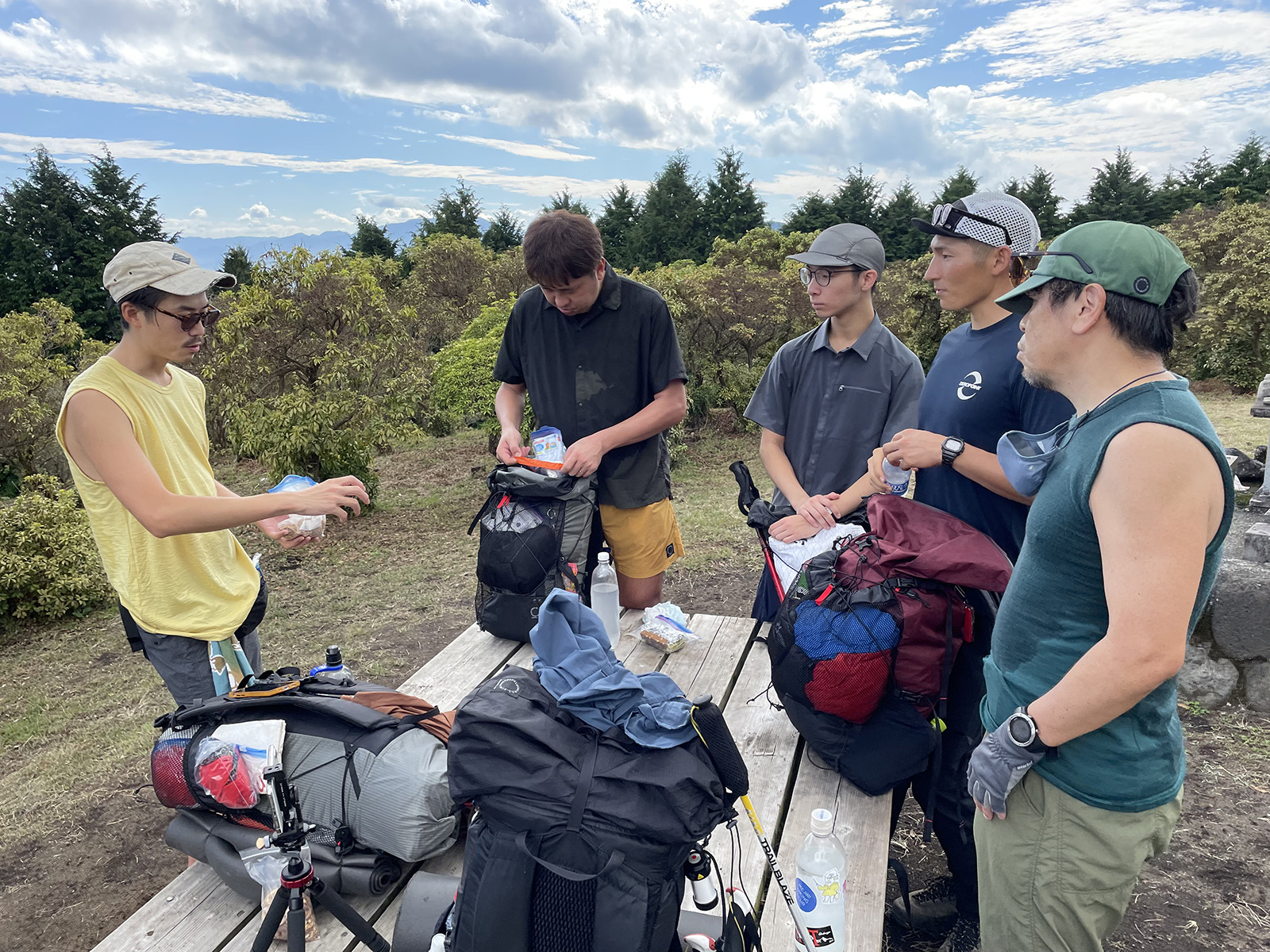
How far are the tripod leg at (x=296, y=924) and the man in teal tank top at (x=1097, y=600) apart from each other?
1.50 m

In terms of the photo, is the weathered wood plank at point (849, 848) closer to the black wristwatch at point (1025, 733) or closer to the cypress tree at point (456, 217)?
the black wristwatch at point (1025, 733)

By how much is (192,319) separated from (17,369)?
9.16 metres

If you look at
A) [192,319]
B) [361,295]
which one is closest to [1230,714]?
[192,319]

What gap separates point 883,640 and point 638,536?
1.45 meters

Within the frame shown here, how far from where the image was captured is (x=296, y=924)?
5.59 feet

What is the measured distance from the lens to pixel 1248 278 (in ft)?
45.2

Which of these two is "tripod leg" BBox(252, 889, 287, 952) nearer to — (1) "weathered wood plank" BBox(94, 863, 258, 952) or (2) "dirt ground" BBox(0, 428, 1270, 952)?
(1) "weathered wood plank" BBox(94, 863, 258, 952)

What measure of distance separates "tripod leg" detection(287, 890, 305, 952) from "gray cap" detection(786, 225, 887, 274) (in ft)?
8.69

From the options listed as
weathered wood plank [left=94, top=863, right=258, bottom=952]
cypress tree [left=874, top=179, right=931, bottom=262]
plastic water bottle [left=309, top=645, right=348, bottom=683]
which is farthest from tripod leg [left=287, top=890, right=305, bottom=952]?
cypress tree [left=874, top=179, right=931, bottom=262]

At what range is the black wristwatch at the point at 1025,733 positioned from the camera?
5.20ft

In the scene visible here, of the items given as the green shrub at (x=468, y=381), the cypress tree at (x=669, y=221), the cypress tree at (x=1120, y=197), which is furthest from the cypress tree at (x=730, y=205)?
the green shrub at (x=468, y=381)

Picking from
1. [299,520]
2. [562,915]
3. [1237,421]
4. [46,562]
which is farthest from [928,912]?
[1237,421]

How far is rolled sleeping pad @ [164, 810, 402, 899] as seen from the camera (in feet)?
6.38

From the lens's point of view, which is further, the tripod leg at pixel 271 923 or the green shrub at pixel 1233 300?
the green shrub at pixel 1233 300
